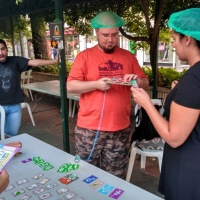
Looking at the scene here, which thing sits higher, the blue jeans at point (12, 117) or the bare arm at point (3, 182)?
the bare arm at point (3, 182)

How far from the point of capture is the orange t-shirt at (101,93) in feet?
6.36

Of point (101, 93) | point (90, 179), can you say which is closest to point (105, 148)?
point (101, 93)

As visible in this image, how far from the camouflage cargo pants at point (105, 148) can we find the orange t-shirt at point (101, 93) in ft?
0.22

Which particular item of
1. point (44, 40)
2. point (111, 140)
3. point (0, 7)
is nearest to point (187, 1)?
point (111, 140)

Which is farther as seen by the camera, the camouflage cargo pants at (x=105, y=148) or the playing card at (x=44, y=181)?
the camouflage cargo pants at (x=105, y=148)

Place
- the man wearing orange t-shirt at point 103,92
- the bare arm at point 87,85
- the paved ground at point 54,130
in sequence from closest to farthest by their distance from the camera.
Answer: the bare arm at point 87,85 < the man wearing orange t-shirt at point 103,92 < the paved ground at point 54,130

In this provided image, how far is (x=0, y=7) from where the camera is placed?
7680 millimetres

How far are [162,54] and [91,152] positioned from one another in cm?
1916

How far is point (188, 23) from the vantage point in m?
1.16

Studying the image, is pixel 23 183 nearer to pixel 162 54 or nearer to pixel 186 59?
pixel 186 59

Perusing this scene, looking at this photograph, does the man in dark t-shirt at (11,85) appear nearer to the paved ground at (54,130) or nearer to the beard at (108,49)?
the paved ground at (54,130)

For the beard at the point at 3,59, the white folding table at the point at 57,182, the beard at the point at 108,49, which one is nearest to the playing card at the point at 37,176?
the white folding table at the point at 57,182

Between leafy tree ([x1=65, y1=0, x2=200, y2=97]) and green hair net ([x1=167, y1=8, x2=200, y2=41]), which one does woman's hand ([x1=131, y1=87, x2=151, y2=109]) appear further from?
leafy tree ([x1=65, y1=0, x2=200, y2=97])

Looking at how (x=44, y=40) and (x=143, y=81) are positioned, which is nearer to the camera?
(x=143, y=81)
